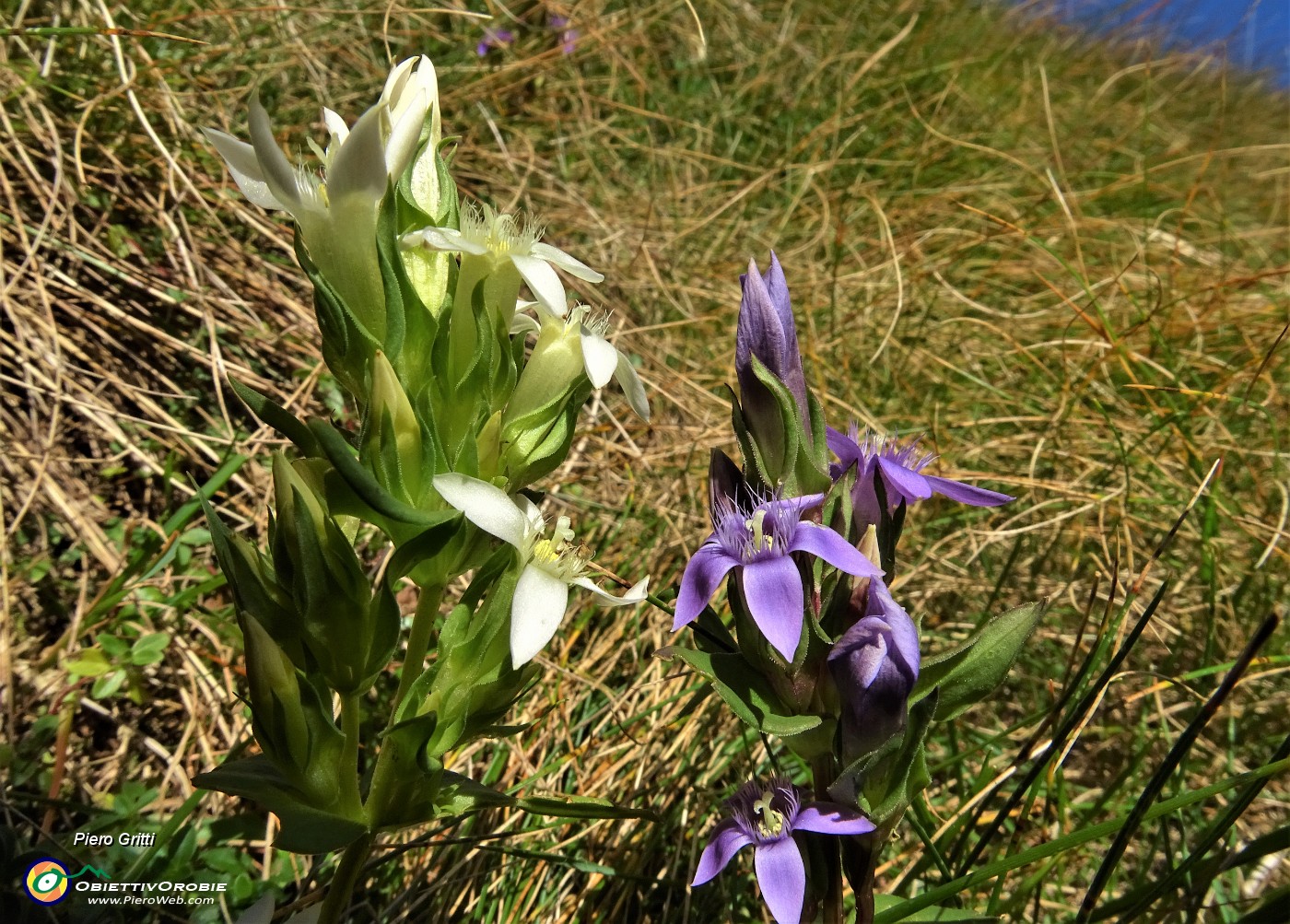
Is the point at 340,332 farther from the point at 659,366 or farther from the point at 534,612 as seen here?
the point at 659,366

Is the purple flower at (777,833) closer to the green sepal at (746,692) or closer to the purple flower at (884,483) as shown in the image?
the green sepal at (746,692)

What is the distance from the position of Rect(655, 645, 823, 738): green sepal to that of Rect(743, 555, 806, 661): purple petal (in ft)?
0.29

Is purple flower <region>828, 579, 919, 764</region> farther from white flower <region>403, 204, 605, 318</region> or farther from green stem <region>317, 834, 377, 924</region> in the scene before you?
green stem <region>317, 834, 377, 924</region>

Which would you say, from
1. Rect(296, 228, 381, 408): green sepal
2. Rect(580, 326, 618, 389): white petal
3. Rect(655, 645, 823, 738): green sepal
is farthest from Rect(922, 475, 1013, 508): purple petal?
Rect(296, 228, 381, 408): green sepal

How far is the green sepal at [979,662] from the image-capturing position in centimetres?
106

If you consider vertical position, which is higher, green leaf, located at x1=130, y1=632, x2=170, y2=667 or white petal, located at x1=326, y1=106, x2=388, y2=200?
white petal, located at x1=326, y1=106, x2=388, y2=200

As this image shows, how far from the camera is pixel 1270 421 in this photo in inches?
98.8

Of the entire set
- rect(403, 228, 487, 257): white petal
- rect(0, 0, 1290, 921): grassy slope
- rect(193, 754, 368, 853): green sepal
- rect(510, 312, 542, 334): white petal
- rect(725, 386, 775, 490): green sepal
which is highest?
rect(403, 228, 487, 257): white petal

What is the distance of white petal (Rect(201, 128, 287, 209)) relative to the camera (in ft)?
3.50

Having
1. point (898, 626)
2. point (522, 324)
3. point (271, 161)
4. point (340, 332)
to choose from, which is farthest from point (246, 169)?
point (898, 626)

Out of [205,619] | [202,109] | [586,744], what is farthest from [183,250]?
[586,744]

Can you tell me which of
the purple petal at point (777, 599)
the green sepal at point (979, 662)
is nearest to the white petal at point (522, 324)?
the purple petal at point (777, 599)

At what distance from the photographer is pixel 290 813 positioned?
1053 millimetres

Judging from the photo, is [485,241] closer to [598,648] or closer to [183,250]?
[598,648]
